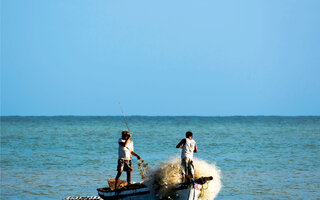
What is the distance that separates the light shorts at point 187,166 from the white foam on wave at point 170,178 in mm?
131

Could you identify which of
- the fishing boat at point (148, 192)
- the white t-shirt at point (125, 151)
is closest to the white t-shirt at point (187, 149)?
the fishing boat at point (148, 192)

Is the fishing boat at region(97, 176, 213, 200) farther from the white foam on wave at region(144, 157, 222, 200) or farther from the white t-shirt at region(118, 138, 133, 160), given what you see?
the white t-shirt at region(118, 138, 133, 160)

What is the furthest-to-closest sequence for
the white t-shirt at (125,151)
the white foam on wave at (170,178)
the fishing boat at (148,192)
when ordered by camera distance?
the white t-shirt at (125,151) < the white foam on wave at (170,178) < the fishing boat at (148,192)

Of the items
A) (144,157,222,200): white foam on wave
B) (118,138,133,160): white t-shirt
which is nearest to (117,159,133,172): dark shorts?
(118,138,133,160): white t-shirt

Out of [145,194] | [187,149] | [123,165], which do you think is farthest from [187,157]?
[123,165]

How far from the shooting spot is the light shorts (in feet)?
43.6

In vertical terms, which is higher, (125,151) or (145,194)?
(125,151)

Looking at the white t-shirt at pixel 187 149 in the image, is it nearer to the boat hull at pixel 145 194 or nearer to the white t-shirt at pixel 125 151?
the boat hull at pixel 145 194

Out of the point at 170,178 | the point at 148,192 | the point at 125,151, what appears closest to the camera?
the point at 170,178

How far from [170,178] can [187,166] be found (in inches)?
20.0

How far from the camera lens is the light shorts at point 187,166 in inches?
523

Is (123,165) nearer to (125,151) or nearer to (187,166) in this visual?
(125,151)

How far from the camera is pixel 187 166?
1332 cm

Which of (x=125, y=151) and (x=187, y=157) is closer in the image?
(x=187, y=157)
